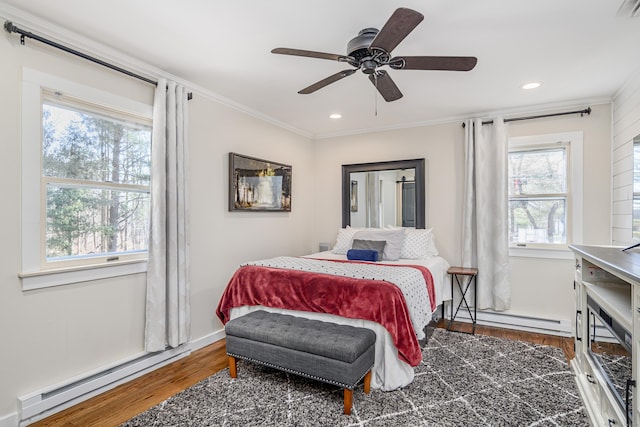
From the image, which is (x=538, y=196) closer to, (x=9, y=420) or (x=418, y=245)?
(x=418, y=245)

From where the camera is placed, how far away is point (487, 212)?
4098 millimetres

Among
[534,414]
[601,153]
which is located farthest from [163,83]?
[601,153]

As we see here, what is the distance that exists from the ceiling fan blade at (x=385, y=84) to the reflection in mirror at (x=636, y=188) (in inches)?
80.6

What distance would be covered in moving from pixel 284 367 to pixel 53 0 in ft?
8.91

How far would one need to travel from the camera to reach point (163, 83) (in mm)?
2980

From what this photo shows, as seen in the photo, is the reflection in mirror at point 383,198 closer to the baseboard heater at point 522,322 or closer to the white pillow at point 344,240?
the white pillow at point 344,240

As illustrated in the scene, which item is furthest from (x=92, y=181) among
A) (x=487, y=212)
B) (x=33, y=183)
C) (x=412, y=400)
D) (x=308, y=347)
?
(x=487, y=212)

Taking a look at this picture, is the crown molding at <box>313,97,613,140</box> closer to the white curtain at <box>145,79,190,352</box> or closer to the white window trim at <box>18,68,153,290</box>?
the white curtain at <box>145,79,190,352</box>

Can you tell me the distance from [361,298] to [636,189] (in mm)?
2474

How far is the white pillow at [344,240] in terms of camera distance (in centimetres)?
450

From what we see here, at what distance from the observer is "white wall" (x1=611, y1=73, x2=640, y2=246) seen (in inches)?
119

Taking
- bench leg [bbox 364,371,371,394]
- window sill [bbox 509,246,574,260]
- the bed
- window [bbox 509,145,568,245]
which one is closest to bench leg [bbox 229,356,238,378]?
the bed

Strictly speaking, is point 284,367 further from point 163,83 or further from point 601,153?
point 601,153

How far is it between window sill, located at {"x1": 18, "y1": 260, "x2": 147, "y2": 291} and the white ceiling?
1620mm
